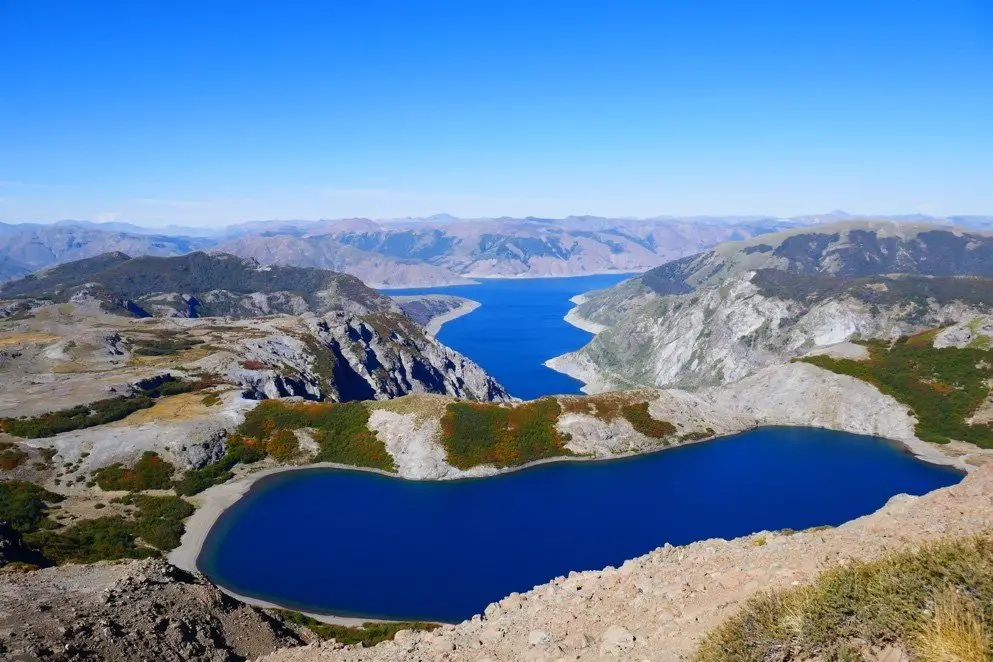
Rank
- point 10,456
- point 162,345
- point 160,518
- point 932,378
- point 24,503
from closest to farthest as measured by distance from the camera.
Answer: point 24,503 < point 160,518 < point 10,456 < point 932,378 < point 162,345

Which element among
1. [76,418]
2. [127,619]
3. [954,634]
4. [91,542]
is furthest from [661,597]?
[76,418]

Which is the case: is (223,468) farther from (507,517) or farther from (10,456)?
(507,517)

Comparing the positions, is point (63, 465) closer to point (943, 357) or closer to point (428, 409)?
point (428, 409)

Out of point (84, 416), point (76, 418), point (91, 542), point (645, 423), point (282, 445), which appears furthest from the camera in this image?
point (645, 423)

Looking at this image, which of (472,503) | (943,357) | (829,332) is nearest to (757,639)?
(472,503)

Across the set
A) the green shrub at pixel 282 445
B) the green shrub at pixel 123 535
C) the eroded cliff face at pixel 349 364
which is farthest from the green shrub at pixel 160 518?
the eroded cliff face at pixel 349 364

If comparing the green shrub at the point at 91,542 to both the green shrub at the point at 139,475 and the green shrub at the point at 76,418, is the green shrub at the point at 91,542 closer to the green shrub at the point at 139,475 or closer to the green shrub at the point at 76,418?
the green shrub at the point at 139,475

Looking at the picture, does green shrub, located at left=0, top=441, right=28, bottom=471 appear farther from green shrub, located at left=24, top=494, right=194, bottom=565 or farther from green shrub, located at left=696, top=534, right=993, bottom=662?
green shrub, located at left=696, top=534, right=993, bottom=662
